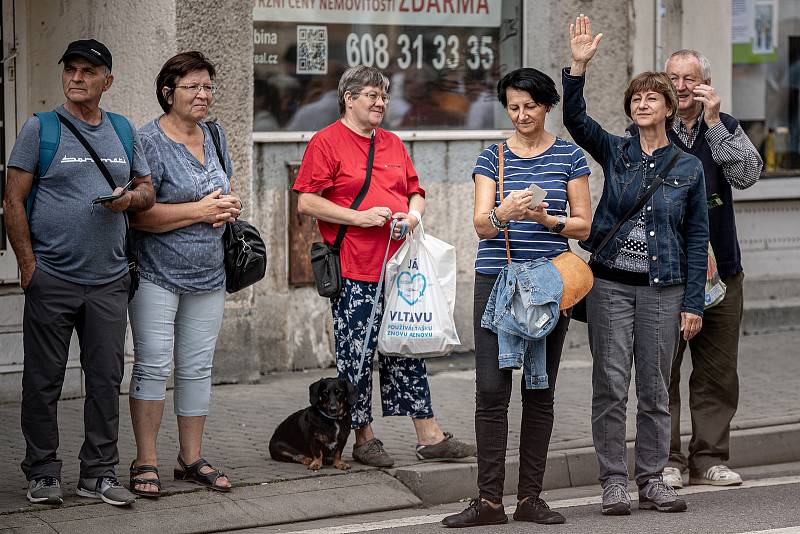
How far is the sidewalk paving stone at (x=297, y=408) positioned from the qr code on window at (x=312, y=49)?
209 centimetres

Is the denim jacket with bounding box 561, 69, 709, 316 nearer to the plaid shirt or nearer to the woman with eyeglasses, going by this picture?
the plaid shirt

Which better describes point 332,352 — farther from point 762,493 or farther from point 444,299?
point 762,493

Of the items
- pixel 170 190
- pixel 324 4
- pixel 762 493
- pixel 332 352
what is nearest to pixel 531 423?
pixel 762 493

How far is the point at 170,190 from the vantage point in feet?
21.2

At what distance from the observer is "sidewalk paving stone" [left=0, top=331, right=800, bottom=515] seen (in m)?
6.96

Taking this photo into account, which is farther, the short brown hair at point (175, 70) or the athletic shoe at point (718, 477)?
the athletic shoe at point (718, 477)

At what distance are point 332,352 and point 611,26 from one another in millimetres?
3324

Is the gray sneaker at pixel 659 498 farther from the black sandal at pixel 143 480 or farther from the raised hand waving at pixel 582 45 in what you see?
the black sandal at pixel 143 480

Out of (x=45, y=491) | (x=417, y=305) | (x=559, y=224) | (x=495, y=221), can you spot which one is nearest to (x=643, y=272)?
(x=559, y=224)

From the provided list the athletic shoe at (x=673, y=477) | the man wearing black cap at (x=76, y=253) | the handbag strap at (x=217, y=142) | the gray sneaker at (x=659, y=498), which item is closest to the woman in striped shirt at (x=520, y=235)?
the gray sneaker at (x=659, y=498)

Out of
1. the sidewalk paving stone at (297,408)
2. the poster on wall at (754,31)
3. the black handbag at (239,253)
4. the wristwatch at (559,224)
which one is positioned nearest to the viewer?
the wristwatch at (559,224)

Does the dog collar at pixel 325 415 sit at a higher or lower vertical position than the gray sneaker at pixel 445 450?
higher

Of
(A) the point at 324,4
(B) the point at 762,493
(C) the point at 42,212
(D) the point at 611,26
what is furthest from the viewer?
(D) the point at 611,26

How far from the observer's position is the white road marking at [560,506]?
20.5ft
